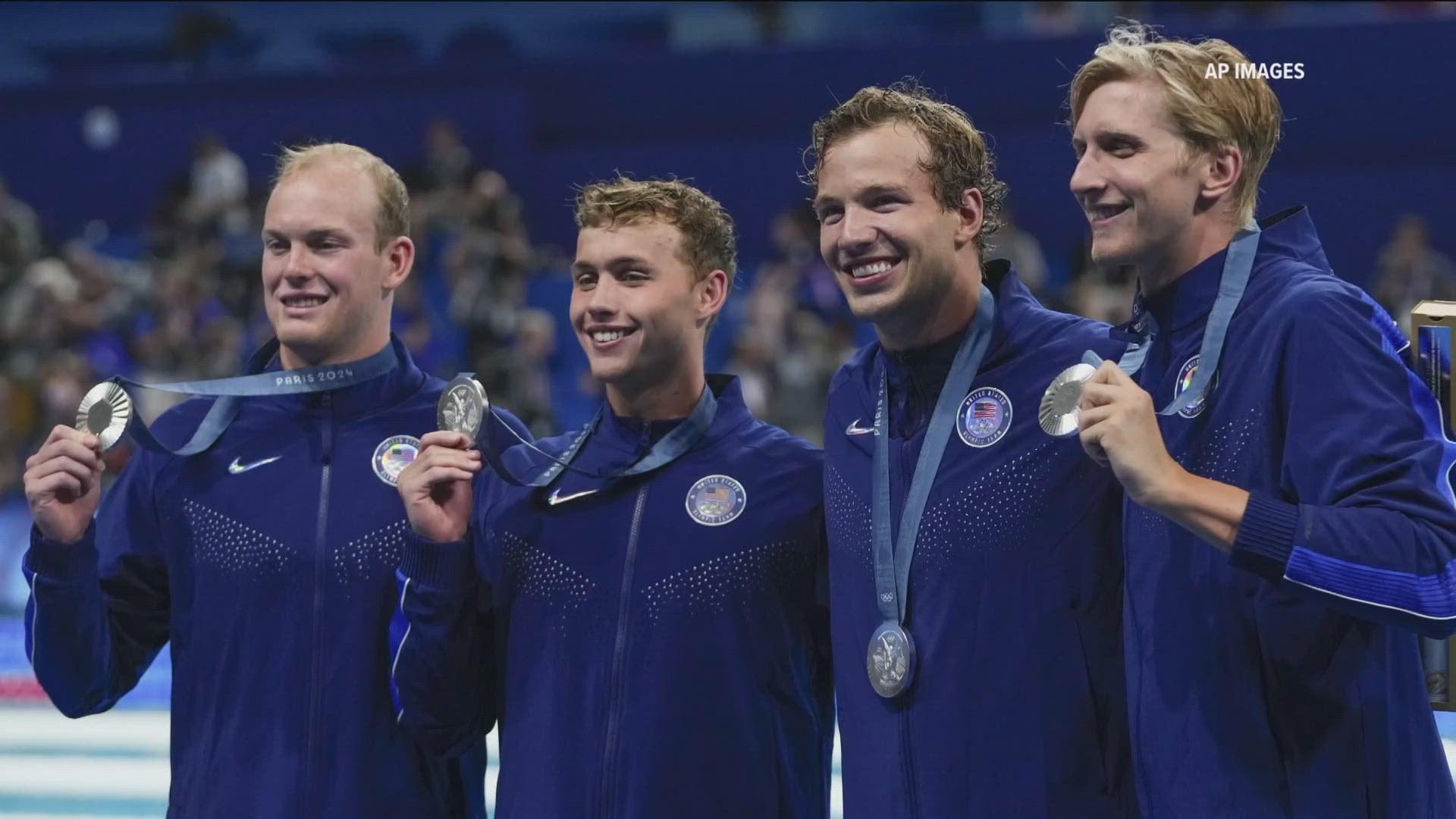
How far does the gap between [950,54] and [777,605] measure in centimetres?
830

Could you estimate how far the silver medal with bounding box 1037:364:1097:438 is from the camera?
2541 millimetres

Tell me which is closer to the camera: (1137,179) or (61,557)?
(1137,179)

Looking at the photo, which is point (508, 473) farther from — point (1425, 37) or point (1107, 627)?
point (1425, 37)

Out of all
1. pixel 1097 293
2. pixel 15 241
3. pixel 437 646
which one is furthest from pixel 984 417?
pixel 15 241

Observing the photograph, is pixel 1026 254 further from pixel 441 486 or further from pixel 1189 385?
pixel 1189 385

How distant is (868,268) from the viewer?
2.88m

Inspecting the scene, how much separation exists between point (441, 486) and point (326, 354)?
1.54ft

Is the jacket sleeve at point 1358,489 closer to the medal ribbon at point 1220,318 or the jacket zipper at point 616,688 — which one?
the medal ribbon at point 1220,318

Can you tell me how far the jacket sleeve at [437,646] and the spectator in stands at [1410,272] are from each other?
14.2ft

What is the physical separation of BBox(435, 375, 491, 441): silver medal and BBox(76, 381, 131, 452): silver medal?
0.62 metres

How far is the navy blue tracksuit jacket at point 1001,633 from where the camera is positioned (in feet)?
8.81

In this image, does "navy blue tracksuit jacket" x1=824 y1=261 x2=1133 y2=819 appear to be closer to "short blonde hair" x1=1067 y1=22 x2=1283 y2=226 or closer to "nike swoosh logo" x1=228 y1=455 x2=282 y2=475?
"short blonde hair" x1=1067 y1=22 x2=1283 y2=226

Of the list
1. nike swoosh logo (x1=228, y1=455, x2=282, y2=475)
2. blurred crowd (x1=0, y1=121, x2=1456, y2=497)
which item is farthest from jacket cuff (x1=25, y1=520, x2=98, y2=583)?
blurred crowd (x1=0, y1=121, x2=1456, y2=497)

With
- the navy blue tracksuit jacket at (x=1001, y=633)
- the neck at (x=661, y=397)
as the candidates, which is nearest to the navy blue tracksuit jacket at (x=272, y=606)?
the neck at (x=661, y=397)
